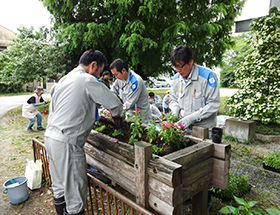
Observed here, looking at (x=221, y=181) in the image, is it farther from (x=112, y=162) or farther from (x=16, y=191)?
(x=16, y=191)

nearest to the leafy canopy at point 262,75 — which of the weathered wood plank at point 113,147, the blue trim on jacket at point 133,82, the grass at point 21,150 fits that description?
the grass at point 21,150

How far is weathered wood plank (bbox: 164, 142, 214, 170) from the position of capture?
171cm

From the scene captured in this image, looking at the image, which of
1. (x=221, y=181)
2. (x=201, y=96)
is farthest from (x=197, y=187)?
(x=201, y=96)

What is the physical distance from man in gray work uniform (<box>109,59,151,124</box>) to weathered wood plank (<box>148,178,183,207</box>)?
2.03m

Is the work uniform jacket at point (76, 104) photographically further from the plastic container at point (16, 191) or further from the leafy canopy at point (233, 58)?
the leafy canopy at point (233, 58)

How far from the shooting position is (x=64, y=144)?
192 cm

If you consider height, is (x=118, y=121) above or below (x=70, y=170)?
above

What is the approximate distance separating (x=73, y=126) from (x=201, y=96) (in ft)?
5.40

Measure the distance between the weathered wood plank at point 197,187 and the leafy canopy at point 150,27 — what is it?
612 cm

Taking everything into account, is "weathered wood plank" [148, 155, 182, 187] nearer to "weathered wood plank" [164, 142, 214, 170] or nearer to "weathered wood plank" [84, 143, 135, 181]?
"weathered wood plank" [164, 142, 214, 170]

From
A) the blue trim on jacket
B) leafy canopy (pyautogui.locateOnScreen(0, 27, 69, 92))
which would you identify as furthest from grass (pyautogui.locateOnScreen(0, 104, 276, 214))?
→ leafy canopy (pyautogui.locateOnScreen(0, 27, 69, 92))

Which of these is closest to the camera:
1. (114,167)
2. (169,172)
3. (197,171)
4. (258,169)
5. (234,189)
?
(169,172)

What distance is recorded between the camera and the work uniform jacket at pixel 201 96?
2432 millimetres

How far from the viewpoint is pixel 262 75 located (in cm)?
524
